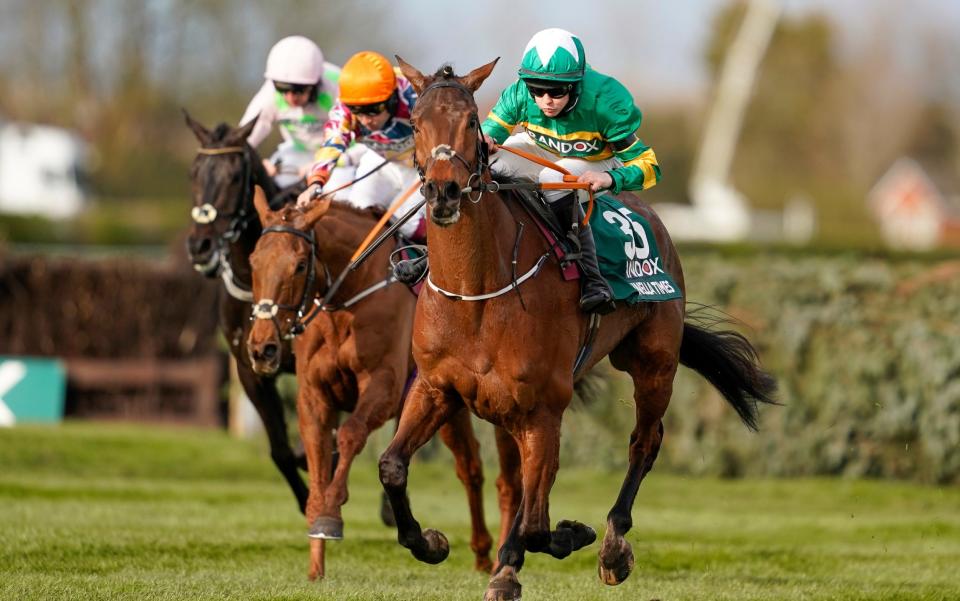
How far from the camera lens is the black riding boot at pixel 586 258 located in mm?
6086

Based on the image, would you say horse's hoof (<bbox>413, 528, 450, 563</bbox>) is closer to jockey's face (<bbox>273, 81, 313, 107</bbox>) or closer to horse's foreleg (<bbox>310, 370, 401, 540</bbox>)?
horse's foreleg (<bbox>310, 370, 401, 540</bbox>)

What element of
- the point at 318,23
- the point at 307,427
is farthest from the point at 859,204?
the point at 307,427

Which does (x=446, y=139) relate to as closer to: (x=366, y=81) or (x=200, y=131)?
(x=366, y=81)

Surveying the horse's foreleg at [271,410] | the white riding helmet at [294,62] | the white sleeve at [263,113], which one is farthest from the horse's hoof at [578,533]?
the white sleeve at [263,113]

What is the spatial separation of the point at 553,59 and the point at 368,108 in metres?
1.94

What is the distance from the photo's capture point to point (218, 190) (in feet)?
27.0

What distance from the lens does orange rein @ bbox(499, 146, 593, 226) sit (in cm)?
622

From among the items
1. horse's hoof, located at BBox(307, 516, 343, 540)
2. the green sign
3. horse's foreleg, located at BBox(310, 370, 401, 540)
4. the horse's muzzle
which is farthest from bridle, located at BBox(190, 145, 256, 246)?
the green sign

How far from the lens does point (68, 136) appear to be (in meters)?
45.7

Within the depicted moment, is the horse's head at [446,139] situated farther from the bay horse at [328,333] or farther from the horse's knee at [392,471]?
the bay horse at [328,333]

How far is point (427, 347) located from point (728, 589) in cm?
233

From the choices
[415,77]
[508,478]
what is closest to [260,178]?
[508,478]

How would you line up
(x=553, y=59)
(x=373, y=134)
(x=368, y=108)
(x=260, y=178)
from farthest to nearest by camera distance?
(x=260, y=178), (x=373, y=134), (x=368, y=108), (x=553, y=59)

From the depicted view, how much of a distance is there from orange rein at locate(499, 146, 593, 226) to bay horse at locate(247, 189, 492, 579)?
1395 millimetres
